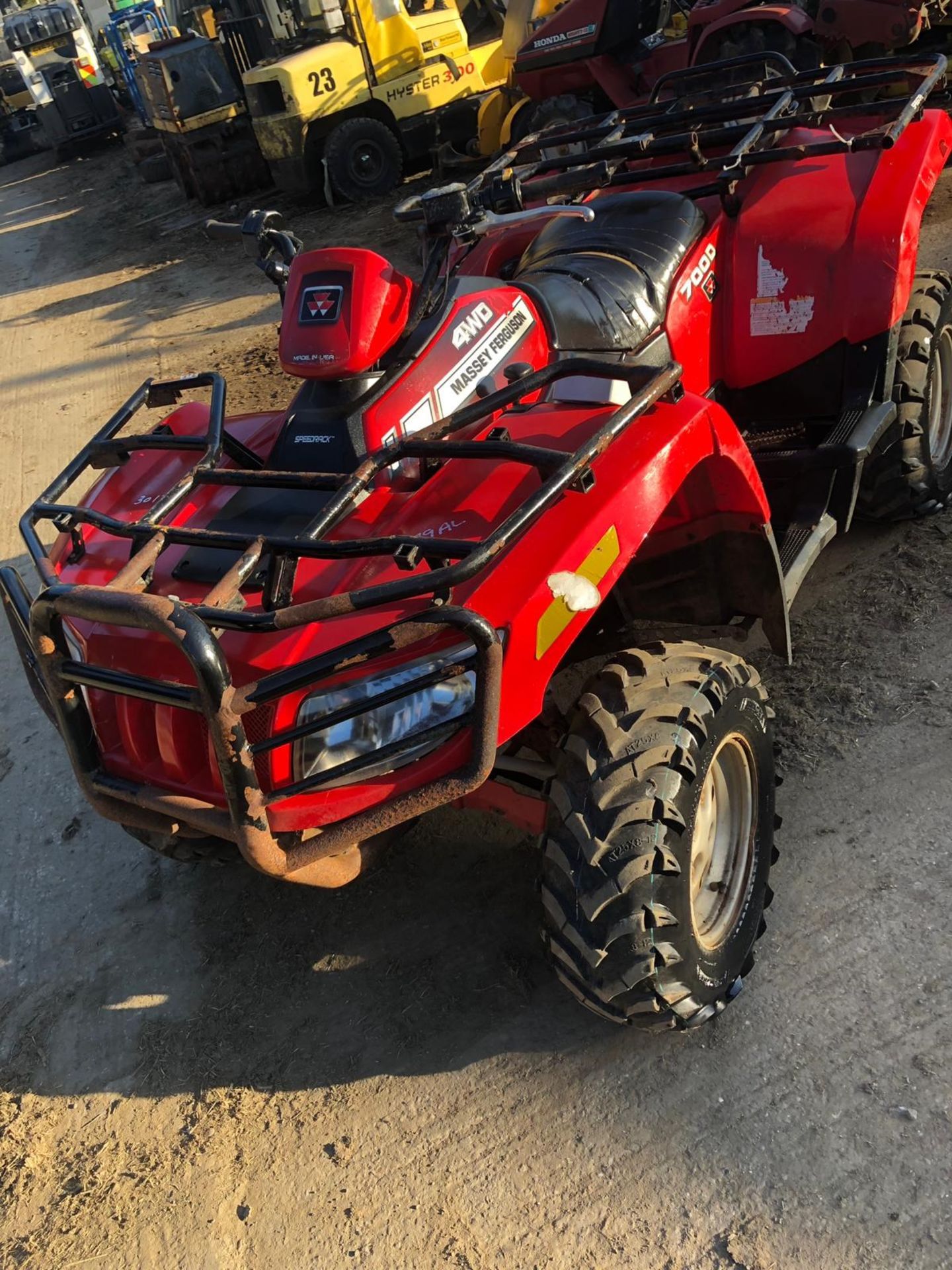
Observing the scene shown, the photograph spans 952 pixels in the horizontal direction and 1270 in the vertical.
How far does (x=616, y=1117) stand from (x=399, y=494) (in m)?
1.62

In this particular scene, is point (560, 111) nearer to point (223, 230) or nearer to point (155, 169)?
point (223, 230)

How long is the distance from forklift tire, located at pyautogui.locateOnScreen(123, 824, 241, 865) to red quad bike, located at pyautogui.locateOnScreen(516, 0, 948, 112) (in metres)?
6.42

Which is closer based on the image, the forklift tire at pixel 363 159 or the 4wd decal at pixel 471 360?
the 4wd decal at pixel 471 360

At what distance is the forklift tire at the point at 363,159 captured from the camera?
36.4 ft

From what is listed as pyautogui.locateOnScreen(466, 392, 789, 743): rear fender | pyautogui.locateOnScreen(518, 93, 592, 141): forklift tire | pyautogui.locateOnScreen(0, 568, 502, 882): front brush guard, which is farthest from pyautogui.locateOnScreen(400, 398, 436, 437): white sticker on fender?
pyautogui.locateOnScreen(518, 93, 592, 141): forklift tire

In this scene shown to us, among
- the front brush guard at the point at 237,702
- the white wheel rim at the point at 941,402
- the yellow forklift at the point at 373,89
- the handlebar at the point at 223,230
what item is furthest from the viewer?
the yellow forklift at the point at 373,89

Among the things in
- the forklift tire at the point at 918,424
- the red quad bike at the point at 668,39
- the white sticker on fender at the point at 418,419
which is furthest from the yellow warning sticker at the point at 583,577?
the red quad bike at the point at 668,39

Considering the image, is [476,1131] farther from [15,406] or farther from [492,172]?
[15,406]

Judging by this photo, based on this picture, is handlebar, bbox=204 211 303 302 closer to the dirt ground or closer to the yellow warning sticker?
the yellow warning sticker

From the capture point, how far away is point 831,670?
356cm

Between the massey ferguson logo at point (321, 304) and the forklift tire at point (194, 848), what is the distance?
1.47 m

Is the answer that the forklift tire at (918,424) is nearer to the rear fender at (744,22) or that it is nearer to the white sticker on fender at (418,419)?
the white sticker on fender at (418,419)

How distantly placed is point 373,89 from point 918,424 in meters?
9.36

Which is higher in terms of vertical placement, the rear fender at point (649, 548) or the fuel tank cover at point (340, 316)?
the fuel tank cover at point (340, 316)
